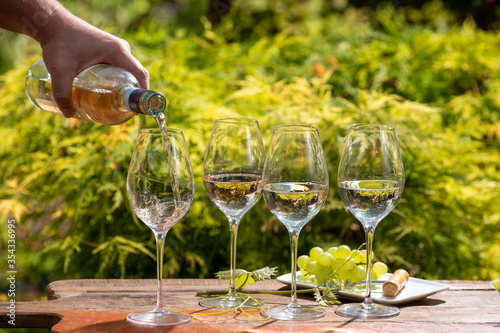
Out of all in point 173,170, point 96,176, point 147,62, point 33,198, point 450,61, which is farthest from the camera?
point 450,61

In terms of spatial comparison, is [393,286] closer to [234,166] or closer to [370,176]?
[370,176]

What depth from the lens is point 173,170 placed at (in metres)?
1.10

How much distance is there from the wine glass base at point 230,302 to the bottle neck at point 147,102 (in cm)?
44

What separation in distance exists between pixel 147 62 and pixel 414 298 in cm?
169

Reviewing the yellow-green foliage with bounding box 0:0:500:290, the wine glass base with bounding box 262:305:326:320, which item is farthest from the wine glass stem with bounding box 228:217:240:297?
the yellow-green foliage with bounding box 0:0:500:290

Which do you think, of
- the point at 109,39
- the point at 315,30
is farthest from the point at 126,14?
the point at 109,39

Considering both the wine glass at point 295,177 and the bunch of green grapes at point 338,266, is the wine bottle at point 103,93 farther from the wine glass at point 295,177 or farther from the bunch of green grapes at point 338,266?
the bunch of green grapes at point 338,266

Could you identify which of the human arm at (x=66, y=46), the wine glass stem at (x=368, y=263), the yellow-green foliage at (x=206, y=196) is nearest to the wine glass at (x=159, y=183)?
the human arm at (x=66, y=46)

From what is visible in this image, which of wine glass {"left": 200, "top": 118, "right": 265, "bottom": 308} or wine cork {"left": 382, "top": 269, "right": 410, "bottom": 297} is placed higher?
wine glass {"left": 200, "top": 118, "right": 265, "bottom": 308}

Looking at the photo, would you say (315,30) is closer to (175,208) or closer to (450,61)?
(450,61)

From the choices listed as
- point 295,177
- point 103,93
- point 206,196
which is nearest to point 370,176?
point 295,177

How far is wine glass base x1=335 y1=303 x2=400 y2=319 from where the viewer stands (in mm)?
1165

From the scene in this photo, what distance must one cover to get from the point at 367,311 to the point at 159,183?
0.51 meters

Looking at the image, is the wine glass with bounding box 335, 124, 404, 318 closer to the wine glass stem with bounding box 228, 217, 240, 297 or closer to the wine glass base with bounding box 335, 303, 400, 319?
the wine glass base with bounding box 335, 303, 400, 319
